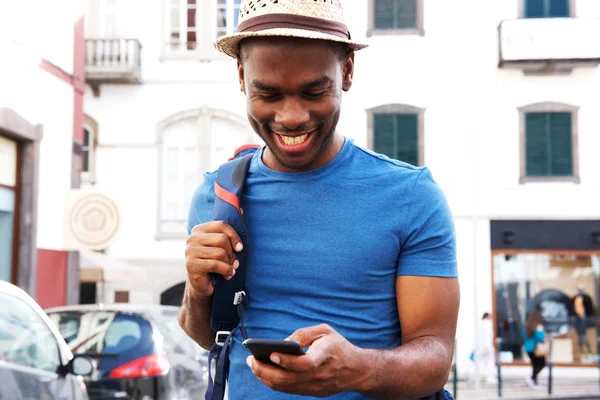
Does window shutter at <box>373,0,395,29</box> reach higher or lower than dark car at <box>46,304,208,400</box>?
higher

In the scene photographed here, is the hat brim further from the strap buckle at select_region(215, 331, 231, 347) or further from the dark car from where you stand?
the dark car

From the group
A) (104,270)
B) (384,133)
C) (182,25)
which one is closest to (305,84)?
(104,270)

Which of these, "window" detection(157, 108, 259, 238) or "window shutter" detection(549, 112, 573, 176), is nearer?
"window shutter" detection(549, 112, 573, 176)

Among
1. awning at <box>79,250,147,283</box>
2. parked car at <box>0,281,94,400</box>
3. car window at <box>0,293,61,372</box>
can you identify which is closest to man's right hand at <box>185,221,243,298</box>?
parked car at <box>0,281,94,400</box>

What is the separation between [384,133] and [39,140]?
386 inches

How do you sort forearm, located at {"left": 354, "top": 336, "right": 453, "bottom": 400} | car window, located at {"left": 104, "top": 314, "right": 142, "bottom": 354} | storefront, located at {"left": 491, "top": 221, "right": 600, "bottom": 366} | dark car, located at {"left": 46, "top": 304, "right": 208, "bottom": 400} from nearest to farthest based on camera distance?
forearm, located at {"left": 354, "top": 336, "right": 453, "bottom": 400}
dark car, located at {"left": 46, "top": 304, "right": 208, "bottom": 400}
car window, located at {"left": 104, "top": 314, "right": 142, "bottom": 354}
storefront, located at {"left": 491, "top": 221, "right": 600, "bottom": 366}

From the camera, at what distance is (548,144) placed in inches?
826

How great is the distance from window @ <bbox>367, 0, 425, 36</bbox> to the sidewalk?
7.96 meters

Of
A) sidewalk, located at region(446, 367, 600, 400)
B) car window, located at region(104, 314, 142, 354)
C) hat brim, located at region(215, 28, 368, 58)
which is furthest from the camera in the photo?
sidewalk, located at region(446, 367, 600, 400)

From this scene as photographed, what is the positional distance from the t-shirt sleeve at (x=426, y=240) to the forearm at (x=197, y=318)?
1.59 feet

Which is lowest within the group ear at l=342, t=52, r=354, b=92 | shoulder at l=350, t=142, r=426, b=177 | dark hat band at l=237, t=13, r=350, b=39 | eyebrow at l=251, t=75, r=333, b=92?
shoulder at l=350, t=142, r=426, b=177

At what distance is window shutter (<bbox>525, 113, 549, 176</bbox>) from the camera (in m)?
21.0

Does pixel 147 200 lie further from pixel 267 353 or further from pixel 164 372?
pixel 267 353

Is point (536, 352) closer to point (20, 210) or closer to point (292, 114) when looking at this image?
point (20, 210)
